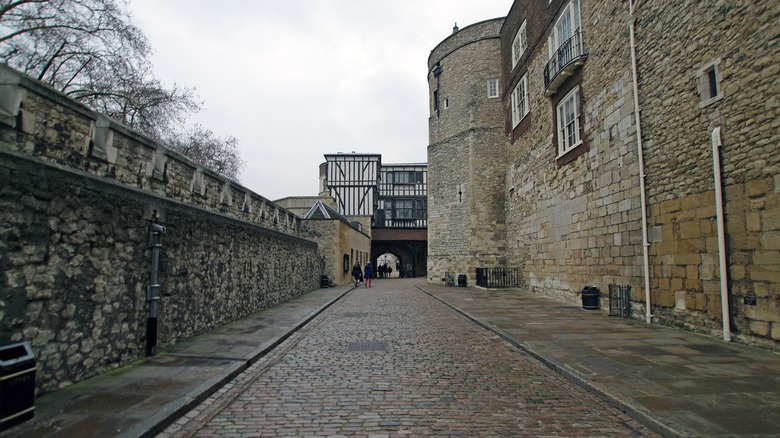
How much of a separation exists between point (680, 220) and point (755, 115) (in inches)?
91.6

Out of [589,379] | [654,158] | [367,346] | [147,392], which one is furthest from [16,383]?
[654,158]

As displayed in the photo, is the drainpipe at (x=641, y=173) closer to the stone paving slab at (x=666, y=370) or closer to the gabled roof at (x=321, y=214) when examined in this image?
the stone paving slab at (x=666, y=370)

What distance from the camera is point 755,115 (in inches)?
270

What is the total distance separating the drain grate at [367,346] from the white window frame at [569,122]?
8942 millimetres

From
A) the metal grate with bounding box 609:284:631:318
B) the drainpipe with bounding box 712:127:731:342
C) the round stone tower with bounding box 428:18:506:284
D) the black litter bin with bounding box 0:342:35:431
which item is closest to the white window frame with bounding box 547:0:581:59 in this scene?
the drainpipe with bounding box 712:127:731:342

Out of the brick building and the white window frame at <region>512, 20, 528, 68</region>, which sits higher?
the white window frame at <region>512, 20, 528, 68</region>

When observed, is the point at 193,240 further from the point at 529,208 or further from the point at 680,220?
the point at 529,208

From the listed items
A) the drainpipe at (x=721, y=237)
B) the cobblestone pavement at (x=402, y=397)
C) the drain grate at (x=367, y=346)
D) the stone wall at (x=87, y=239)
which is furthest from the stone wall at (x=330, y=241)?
the drainpipe at (x=721, y=237)

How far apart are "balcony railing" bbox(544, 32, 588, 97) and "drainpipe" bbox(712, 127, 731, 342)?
620 cm

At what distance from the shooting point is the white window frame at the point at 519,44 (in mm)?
19531

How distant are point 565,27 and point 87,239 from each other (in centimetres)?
1493

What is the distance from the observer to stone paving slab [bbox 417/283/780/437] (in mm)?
3859

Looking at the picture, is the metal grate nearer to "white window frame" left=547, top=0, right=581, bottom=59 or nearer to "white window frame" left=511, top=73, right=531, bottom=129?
"white window frame" left=547, top=0, right=581, bottom=59

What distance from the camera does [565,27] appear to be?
1462cm
